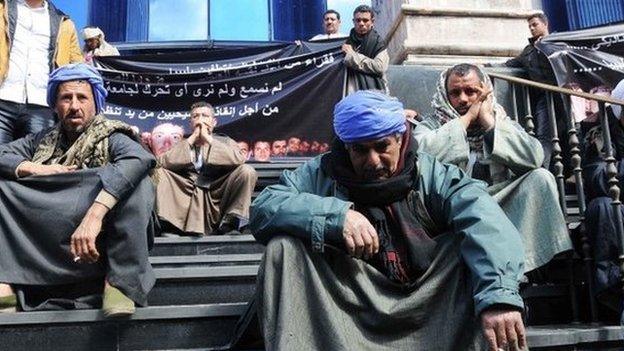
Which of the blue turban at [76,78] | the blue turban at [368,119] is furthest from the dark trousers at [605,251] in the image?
the blue turban at [76,78]

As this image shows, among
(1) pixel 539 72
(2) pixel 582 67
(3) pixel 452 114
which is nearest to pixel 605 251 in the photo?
(3) pixel 452 114

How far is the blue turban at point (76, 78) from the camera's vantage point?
3.22m

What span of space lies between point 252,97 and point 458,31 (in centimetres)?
246

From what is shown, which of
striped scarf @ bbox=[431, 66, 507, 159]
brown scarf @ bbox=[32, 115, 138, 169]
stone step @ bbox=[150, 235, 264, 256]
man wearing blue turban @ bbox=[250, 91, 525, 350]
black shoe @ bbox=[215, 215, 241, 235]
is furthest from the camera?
black shoe @ bbox=[215, 215, 241, 235]

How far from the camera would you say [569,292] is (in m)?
3.31

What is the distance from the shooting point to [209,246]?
4180 mm

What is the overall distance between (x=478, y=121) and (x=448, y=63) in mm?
3640

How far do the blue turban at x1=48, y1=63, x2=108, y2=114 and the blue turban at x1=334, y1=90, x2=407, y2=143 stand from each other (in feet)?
4.82

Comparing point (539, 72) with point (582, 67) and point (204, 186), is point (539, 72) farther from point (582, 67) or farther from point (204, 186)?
Result: point (204, 186)

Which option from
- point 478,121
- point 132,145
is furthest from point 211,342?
point 478,121

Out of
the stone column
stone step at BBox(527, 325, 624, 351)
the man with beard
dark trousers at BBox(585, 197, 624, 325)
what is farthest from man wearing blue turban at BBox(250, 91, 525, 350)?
the stone column

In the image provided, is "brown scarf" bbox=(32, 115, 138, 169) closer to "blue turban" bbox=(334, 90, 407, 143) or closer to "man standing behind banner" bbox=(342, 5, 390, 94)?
"blue turban" bbox=(334, 90, 407, 143)

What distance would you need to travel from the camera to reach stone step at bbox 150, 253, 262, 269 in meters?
3.65

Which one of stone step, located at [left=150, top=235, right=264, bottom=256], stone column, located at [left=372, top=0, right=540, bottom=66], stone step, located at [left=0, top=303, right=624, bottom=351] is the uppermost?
stone column, located at [left=372, top=0, right=540, bottom=66]
